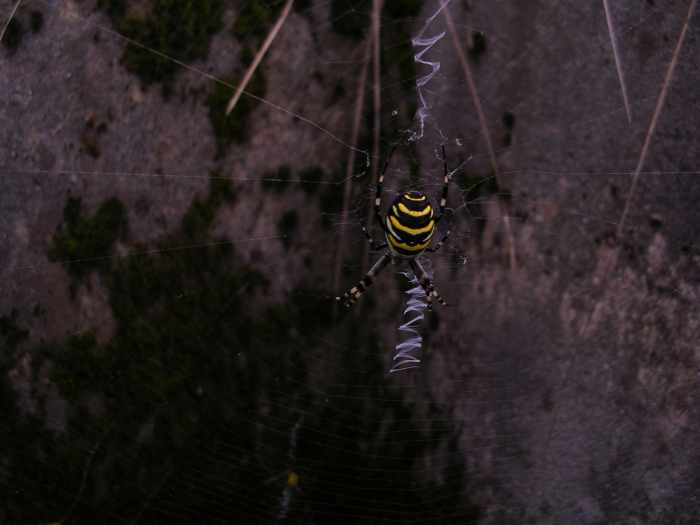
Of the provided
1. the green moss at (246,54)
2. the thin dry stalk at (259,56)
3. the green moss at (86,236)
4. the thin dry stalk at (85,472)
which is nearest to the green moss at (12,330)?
the green moss at (86,236)

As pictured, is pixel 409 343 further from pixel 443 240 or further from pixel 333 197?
pixel 333 197

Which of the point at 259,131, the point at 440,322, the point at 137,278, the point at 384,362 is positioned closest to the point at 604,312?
the point at 440,322

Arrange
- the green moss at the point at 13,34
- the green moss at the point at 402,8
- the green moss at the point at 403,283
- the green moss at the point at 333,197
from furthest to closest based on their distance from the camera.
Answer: the green moss at the point at 403,283 → the green moss at the point at 13,34 → the green moss at the point at 333,197 → the green moss at the point at 402,8

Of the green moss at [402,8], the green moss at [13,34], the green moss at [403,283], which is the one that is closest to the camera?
the green moss at [402,8]

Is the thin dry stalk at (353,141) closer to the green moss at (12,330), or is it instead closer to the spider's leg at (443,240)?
the spider's leg at (443,240)

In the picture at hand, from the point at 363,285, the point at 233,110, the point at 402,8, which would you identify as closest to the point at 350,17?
the point at 402,8

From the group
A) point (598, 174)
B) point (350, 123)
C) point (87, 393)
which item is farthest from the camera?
point (87, 393)

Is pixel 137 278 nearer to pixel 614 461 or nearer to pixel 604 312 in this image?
pixel 604 312
